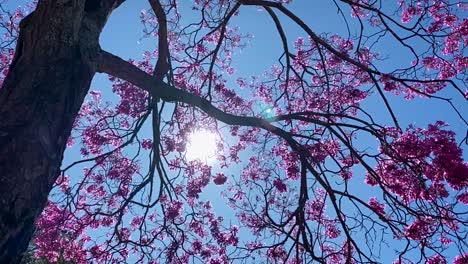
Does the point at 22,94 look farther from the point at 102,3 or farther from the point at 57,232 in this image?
the point at 57,232

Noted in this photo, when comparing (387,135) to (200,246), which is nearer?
(387,135)

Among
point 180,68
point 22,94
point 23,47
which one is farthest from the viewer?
point 180,68

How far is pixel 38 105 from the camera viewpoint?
2502mm

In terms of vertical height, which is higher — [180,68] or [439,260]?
[180,68]


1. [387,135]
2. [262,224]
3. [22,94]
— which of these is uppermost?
[387,135]

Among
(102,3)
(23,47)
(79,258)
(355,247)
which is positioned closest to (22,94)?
(23,47)

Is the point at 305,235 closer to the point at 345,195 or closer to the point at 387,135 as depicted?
the point at 345,195

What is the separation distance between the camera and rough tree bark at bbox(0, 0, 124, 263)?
2246 millimetres

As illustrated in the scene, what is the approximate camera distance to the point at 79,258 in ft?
19.5

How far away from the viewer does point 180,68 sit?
742 centimetres

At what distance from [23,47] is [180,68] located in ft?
15.3

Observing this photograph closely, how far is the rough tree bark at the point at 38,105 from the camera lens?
2.25 meters

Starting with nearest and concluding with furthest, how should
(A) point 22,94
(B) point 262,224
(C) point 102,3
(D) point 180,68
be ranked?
(A) point 22,94
(C) point 102,3
(B) point 262,224
(D) point 180,68

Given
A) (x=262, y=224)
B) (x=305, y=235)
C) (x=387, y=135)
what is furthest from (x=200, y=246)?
(x=387, y=135)
